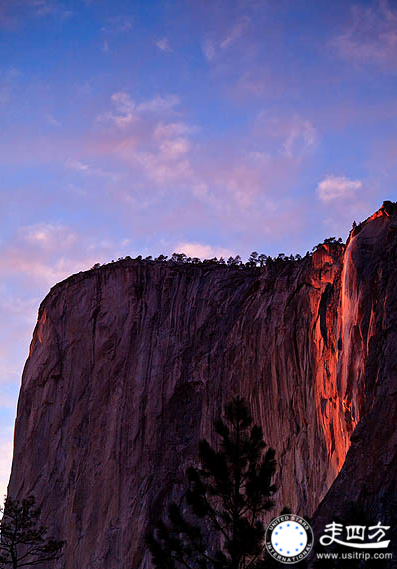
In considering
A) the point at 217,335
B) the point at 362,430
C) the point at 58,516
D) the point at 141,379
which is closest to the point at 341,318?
the point at 362,430

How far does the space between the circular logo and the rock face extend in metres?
5.98

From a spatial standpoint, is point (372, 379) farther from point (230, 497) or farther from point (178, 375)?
point (178, 375)

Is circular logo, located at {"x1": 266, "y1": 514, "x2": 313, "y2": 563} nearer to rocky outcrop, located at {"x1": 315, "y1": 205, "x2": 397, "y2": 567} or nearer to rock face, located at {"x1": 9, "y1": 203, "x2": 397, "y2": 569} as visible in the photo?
rocky outcrop, located at {"x1": 315, "y1": 205, "x2": 397, "y2": 567}

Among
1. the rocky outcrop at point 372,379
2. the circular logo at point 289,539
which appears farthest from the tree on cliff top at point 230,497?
the rocky outcrop at point 372,379

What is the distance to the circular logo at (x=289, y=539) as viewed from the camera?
15.2 metres

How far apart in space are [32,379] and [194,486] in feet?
108

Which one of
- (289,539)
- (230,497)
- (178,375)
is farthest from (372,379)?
(178,375)

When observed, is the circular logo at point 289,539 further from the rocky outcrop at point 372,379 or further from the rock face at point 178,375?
the rock face at point 178,375

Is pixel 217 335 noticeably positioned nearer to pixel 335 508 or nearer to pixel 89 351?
pixel 89 351

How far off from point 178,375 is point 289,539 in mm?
27018

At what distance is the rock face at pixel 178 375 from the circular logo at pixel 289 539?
5983 millimetres

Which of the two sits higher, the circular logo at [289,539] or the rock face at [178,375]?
the rock face at [178,375]

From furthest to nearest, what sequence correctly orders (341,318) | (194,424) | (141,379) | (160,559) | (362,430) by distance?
(141,379), (194,424), (341,318), (362,430), (160,559)

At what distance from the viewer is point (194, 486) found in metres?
17.1
